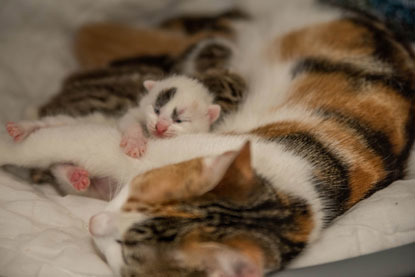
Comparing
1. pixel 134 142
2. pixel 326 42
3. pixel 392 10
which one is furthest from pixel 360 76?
pixel 134 142

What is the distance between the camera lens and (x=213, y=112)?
6.06 ft

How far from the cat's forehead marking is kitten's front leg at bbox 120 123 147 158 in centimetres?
15

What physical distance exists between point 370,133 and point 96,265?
103cm

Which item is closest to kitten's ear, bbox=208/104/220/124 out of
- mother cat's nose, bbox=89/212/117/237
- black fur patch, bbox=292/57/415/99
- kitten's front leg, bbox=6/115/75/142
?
black fur patch, bbox=292/57/415/99

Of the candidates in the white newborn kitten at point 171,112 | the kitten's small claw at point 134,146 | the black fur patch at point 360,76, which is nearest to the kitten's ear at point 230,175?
the kitten's small claw at point 134,146

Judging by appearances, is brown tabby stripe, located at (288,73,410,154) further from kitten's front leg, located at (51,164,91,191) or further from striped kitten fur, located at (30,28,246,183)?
kitten's front leg, located at (51,164,91,191)

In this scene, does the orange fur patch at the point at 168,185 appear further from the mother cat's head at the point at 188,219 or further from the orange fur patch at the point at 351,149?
the orange fur patch at the point at 351,149

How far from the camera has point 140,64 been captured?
240 cm

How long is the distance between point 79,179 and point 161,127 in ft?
1.13

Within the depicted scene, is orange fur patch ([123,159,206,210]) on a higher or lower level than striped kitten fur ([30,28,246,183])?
lower

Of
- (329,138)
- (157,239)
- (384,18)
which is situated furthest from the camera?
(384,18)

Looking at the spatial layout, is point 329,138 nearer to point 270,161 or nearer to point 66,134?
Result: point 270,161

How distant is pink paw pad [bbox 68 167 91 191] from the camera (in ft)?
5.25

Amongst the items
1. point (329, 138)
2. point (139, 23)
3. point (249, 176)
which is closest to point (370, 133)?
point (329, 138)
